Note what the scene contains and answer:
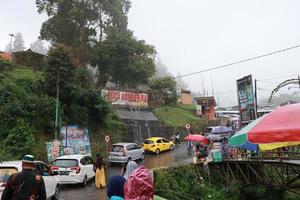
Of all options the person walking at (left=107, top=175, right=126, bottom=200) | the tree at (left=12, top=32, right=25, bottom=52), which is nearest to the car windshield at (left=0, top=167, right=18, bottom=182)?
the person walking at (left=107, top=175, right=126, bottom=200)

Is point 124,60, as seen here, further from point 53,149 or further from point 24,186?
point 24,186

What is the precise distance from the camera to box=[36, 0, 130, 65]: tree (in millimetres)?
44125

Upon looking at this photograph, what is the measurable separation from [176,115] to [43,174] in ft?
130

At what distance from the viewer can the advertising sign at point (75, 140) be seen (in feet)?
98.3

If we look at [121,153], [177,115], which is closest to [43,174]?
Result: [121,153]

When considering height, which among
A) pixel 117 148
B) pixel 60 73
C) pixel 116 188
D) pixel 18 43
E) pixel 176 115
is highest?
pixel 18 43

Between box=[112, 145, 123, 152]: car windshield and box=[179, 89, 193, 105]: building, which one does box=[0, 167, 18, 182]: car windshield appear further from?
box=[179, 89, 193, 105]: building

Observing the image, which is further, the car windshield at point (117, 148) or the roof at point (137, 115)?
the roof at point (137, 115)

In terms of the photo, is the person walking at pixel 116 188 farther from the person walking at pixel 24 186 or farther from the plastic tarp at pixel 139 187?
the person walking at pixel 24 186

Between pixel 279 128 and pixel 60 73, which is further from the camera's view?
pixel 60 73

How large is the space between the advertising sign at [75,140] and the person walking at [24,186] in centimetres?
2332

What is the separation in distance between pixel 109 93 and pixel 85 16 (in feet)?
32.0

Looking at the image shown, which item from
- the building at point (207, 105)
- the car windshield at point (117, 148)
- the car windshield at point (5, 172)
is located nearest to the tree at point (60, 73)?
the car windshield at point (117, 148)

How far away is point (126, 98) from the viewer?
43.1 meters
